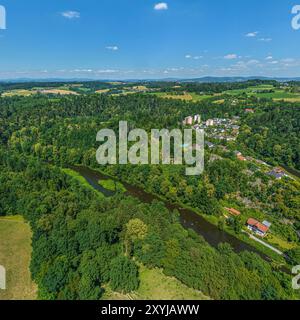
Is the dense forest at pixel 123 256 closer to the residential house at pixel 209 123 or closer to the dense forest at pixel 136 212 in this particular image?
the dense forest at pixel 136 212

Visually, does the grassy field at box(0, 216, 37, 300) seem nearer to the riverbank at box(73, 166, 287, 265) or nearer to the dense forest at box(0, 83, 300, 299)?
the dense forest at box(0, 83, 300, 299)

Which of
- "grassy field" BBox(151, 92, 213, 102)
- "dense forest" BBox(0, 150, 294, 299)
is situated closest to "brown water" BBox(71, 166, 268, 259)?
"dense forest" BBox(0, 150, 294, 299)

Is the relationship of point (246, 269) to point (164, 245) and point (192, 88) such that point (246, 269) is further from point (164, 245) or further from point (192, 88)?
point (192, 88)

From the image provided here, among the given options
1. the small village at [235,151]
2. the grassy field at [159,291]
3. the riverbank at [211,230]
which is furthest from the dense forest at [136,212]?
the small village at [235,151]

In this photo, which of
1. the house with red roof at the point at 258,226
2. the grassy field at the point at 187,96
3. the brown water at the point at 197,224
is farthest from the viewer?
the grassy field at the point at 187,96

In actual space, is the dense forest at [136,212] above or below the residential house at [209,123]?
below

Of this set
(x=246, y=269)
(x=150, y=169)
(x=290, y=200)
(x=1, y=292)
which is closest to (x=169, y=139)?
(x=150, y=169)
